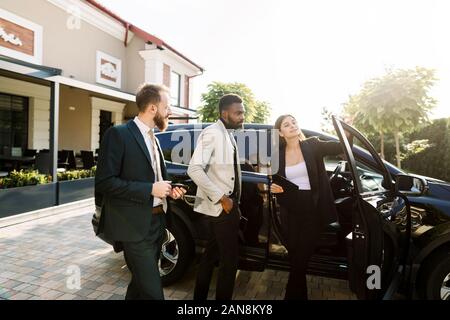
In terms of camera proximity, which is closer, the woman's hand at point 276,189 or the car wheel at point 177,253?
the woman's hand at point 276,189

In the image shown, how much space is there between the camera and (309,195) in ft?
8.39

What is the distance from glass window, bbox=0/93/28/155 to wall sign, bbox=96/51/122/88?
2.50m

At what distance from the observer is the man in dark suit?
6.20 feet

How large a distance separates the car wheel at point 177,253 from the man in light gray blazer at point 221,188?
735 millimetres

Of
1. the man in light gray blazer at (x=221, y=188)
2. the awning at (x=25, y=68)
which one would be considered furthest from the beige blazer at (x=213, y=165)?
the awning at (x=25, y=68)

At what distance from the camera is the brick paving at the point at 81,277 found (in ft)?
10.4

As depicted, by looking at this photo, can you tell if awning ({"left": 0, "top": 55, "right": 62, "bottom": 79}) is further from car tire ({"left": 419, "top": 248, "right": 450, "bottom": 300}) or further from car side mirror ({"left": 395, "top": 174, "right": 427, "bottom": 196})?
car tire ({"left": 419, "top": 248, "right": 450, "bottom": 300})

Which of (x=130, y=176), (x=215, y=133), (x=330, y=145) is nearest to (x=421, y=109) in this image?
(x=330, y=145)

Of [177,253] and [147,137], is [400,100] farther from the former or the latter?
[147,137]

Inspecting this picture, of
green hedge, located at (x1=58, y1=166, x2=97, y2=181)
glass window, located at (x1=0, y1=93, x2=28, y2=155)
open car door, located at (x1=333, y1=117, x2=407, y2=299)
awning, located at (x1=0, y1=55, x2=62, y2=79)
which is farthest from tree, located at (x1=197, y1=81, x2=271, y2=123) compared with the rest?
open car door, located at (x1=333, y1=117, x2=407, y2=299)

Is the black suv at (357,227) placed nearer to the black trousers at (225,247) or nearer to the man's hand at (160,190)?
the black trousers at (225,247)

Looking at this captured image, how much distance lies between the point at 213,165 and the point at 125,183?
774 millimetres
